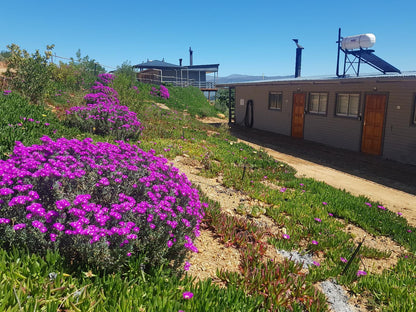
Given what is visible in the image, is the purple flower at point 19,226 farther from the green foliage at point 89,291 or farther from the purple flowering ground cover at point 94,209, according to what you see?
the green foliage at point 89,291

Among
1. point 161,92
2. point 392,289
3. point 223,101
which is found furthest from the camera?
point 223,101

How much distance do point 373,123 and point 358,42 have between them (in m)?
6.65

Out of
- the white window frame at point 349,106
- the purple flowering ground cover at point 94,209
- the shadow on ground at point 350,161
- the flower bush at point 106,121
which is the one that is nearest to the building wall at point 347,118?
the white window frame at point 349,106

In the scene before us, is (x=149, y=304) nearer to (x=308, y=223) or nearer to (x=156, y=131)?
(x=308, y=223)

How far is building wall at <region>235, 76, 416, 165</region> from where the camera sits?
1212cm

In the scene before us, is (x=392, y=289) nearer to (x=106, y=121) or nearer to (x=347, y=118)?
(x=106, y=121)

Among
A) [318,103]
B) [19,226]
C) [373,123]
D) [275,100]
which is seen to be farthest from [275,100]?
[19,226]

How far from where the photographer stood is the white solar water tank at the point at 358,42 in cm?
1731

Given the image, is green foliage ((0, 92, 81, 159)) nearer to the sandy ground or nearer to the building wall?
the sandy ground

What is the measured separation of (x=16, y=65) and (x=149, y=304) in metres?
12.7

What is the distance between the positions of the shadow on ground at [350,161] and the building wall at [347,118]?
0.49 metres

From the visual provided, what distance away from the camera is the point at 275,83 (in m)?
19.3

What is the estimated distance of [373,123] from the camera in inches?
531

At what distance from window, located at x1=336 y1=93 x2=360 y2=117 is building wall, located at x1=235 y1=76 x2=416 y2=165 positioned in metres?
0.20
